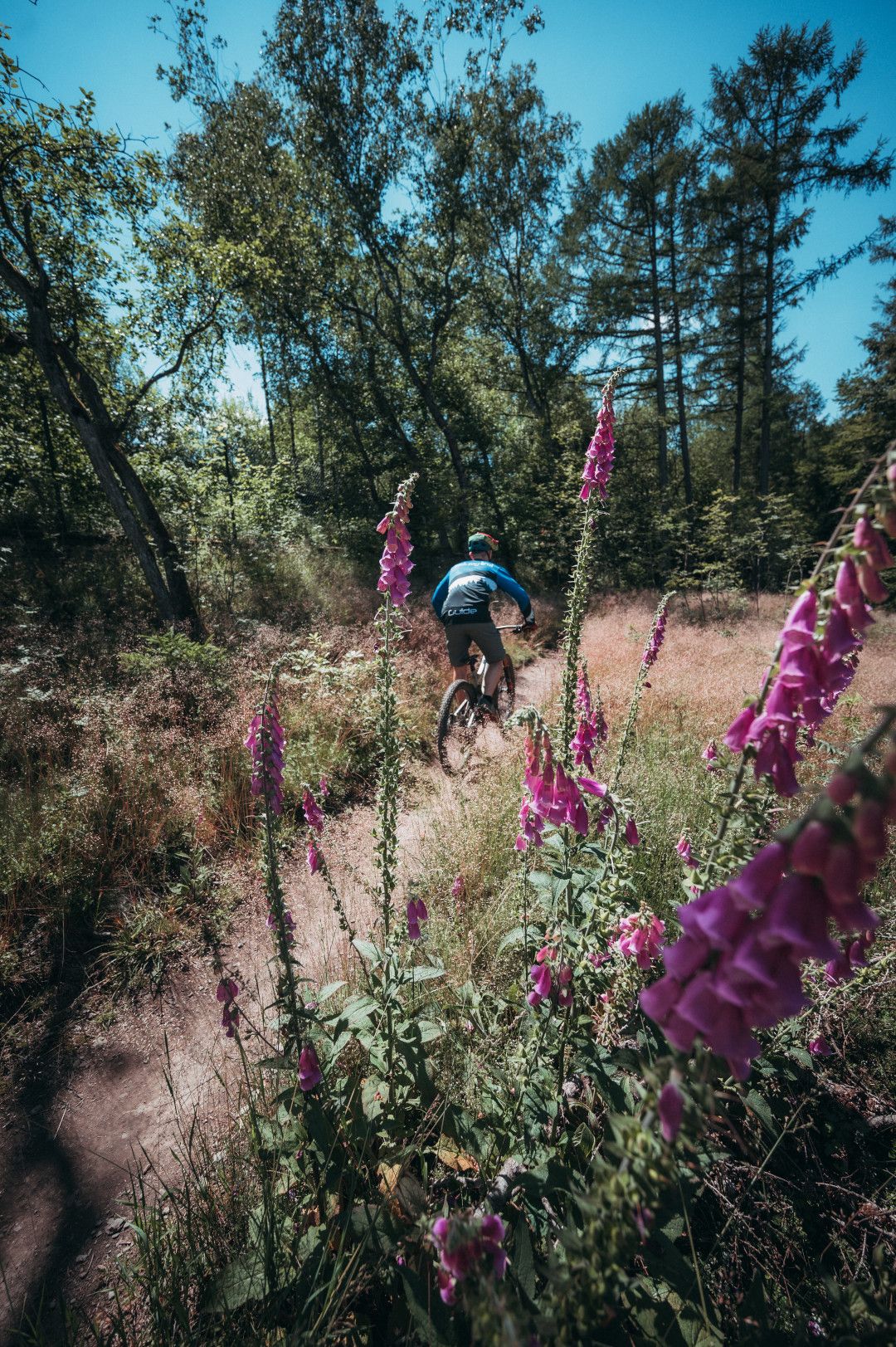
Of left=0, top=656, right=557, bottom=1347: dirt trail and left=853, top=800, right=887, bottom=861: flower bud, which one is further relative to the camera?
left=0, top=656, right=557, bottom=1347: dirt trail

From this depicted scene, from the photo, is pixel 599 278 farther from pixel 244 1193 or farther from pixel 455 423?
pixel 244 1193

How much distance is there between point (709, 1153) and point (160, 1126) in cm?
254

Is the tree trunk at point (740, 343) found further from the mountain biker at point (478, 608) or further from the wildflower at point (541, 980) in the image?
the wildflower at point (541, 980)

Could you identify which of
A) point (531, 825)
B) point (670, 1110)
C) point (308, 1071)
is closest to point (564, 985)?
point (531, 825)

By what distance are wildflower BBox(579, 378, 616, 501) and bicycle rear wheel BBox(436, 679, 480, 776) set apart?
11.9 feet

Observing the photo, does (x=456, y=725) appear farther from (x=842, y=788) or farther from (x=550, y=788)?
(x=842, y=788)

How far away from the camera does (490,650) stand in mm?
5988

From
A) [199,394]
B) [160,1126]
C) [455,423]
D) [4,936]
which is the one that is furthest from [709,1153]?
[455,423]

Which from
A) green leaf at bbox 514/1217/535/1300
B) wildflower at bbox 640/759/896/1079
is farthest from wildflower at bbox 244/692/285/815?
wildflower at bbox 640/759/896/1079

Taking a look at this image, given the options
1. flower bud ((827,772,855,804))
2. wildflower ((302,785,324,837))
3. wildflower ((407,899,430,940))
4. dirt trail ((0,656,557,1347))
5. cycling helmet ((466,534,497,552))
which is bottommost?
dirt trail ((0,656,557,1347))

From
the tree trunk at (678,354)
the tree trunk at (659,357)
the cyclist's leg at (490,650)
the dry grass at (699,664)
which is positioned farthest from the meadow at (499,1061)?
the tree trunk at (678,354)

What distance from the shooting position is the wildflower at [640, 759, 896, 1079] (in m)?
0.61

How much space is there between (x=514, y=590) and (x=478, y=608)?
20.1 inches

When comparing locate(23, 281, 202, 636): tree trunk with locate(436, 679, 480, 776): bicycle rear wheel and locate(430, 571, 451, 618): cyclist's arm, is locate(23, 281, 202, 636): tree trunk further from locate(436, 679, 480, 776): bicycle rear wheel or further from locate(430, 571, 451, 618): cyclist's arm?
locate(436, 679, 480, 776): bicycle rear wheel
